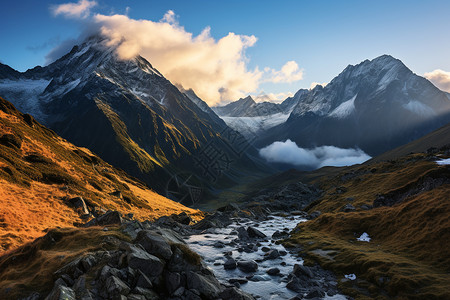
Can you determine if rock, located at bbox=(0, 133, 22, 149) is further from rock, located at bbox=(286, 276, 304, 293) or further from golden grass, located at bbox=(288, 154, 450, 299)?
rock, located at bbox=(286, 276, 304, 293)

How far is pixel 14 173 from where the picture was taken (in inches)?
2012

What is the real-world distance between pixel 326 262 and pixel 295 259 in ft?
15.4

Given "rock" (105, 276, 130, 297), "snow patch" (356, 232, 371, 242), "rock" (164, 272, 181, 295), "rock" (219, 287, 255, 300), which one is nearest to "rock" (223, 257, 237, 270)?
"rock" (219, 287, 255, 300)

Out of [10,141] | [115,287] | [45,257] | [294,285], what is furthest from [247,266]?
[10,141]

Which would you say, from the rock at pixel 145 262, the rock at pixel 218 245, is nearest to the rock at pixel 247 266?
the rock at pixel 218 245

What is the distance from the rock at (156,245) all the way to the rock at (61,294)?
275 inches

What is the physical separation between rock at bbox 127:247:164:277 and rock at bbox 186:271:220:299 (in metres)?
2.57

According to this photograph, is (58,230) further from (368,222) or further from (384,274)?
(368,222)

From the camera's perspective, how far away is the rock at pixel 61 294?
14297 mm

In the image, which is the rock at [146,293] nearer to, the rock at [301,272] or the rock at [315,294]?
the rock at [315,294]

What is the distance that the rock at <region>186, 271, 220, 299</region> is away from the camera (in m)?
19.1

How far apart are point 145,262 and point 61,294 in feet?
20.1

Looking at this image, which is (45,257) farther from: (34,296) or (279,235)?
(279,235)

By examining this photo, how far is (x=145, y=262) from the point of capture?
1945cm
